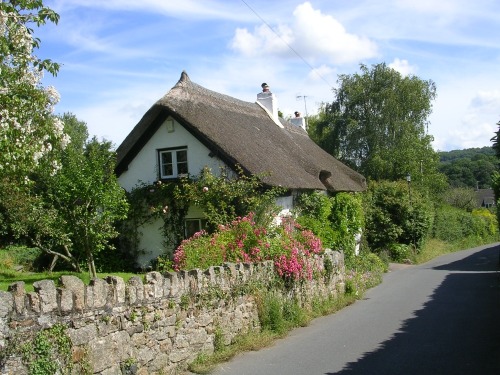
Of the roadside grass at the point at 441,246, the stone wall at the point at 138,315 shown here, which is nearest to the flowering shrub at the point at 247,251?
the stone wall at the point at 138,315

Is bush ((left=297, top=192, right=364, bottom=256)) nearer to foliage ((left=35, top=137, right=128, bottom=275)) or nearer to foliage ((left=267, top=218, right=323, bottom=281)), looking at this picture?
foliage ((left=267, top=218, right=323, bottom=281))

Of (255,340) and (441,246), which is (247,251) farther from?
(441,246)

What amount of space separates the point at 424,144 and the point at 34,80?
3511cm

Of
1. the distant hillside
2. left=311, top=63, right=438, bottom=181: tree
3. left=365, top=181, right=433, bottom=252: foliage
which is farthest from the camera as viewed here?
the distant hillside

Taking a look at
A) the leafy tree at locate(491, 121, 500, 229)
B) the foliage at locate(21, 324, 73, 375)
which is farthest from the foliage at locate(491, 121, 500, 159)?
the foliage at locate(21, 324, 73, 375)

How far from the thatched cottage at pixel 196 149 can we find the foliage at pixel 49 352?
1083 centimetres

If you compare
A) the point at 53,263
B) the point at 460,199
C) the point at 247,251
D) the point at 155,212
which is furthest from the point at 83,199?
the point at 460,199

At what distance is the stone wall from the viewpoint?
5.20m

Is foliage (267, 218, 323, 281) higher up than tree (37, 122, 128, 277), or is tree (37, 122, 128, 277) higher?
tree (37, 122, 128, 277)

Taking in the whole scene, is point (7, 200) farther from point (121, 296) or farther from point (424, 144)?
point (424, 144)

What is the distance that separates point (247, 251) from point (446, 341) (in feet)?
13.5

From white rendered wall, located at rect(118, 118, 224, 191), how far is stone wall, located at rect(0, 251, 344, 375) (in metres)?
7.66

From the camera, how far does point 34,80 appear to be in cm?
919

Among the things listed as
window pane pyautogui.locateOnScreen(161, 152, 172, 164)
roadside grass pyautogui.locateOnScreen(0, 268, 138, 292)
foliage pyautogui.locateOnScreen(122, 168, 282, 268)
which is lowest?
roadside grass pyautogui.locateOnScreen(0, 268, 138, 292)
